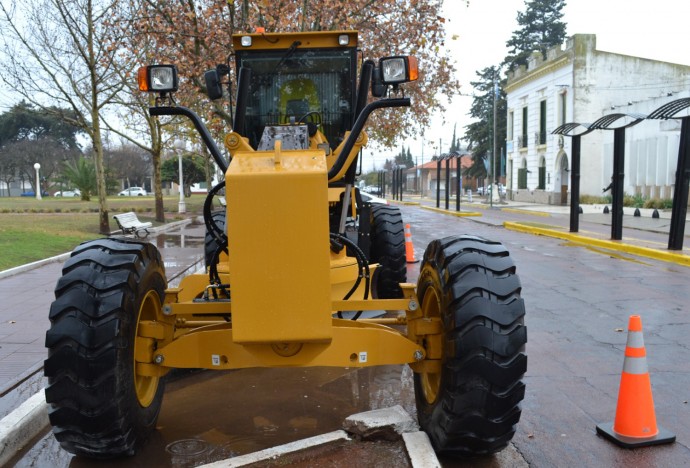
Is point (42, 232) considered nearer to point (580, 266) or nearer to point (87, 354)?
point (580, 266)

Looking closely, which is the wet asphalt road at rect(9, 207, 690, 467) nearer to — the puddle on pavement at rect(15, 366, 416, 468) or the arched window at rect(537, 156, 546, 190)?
the puddle on pavement at rect(15, 366, 416, 468)

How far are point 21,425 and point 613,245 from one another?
1400 cm

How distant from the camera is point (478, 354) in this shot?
352 centimetres

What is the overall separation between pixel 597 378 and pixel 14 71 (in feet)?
62.1

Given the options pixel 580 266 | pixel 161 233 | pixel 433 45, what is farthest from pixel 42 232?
pixel 580 266

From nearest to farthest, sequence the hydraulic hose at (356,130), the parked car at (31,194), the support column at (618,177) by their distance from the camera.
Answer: the hydraulic hose at (356,130) < the support column at (618,177) < the parked car at (31,194)

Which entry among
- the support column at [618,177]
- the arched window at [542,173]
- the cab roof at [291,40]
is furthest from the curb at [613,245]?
the arched window at [542,173]

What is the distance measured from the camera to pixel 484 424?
3592mm

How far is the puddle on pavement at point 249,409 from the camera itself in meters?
4.10

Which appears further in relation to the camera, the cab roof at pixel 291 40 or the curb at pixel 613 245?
the curb at pixel 613 245

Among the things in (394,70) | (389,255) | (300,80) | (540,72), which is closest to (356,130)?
(394,70)

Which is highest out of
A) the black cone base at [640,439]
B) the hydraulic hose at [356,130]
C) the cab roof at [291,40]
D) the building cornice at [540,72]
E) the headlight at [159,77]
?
the building cornice at [540,72]

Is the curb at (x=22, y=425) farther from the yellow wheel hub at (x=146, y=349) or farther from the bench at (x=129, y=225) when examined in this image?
the bench at (x=129, y=225)

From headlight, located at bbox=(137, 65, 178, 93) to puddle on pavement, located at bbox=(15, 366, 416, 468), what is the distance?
240 centimetres
